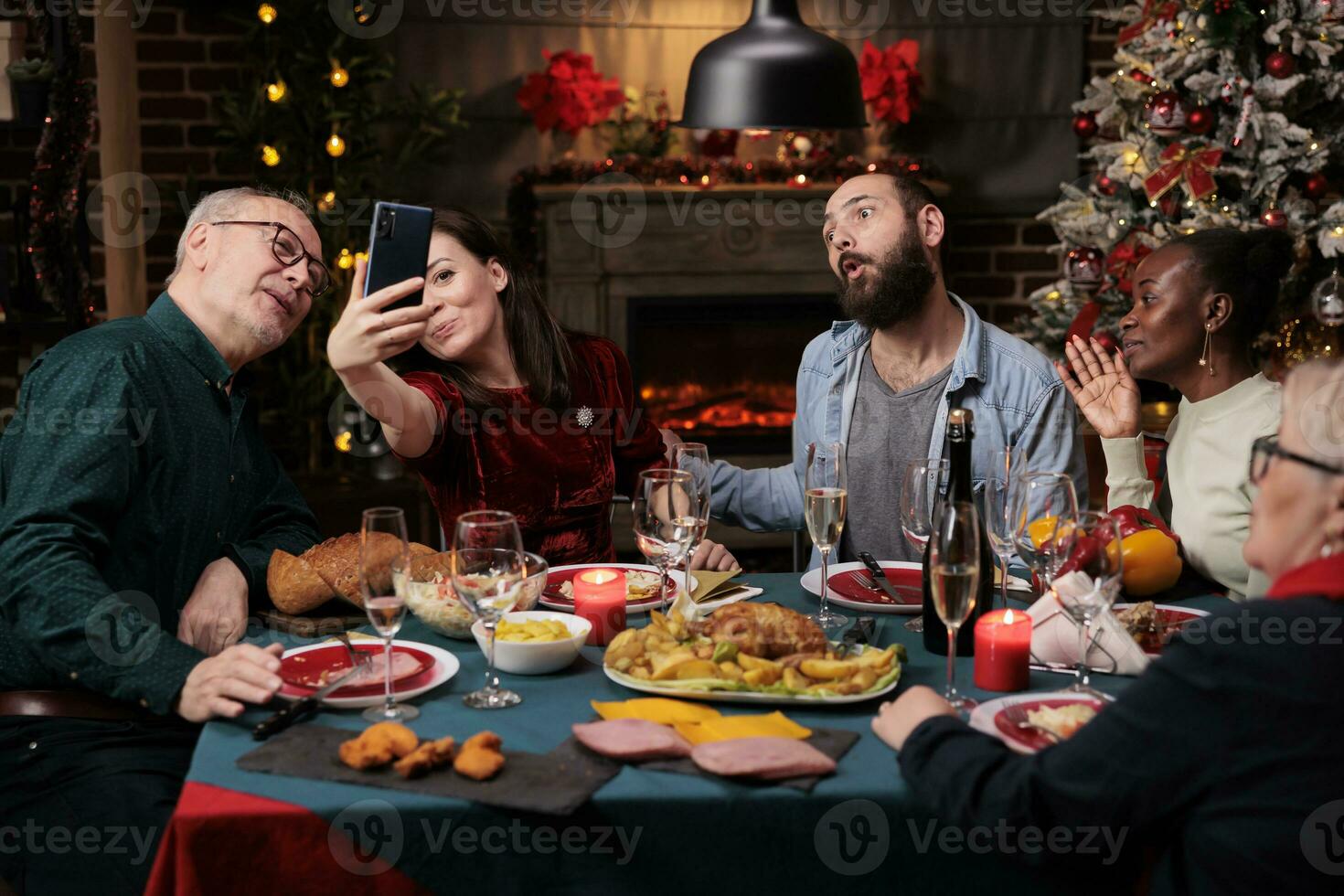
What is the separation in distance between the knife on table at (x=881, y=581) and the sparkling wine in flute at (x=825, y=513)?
157 mm

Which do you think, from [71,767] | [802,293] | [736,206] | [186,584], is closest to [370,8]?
[736,206]

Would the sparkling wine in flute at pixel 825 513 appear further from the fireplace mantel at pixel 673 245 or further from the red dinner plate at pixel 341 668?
the fireplace mantel at pixel 673 245

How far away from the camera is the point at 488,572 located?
145 cm

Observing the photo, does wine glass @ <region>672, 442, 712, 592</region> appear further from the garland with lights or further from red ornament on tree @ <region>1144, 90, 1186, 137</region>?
red ornament on tree @ <region>1144, 90, 1186, 137</region>

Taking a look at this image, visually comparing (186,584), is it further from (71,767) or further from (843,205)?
(843,205)

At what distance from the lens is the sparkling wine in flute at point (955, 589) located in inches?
56.4

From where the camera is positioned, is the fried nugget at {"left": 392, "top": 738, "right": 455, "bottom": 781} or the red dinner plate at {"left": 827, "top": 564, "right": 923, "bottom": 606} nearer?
the fried nugget at {"left": 392, "top": 738, "right": 455, "bottom": 781}

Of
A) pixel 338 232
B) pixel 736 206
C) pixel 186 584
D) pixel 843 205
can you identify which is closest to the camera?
pixel 186 584

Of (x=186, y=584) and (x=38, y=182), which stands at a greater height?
(x=38, y=182)

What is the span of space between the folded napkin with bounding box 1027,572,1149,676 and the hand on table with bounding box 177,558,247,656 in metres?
1.12

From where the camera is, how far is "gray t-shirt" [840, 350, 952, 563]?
2.52 m

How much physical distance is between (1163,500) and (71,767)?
197cm

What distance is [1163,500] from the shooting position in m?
2.44

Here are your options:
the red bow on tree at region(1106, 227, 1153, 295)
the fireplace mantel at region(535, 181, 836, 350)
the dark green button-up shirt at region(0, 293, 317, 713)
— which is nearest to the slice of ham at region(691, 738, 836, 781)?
the dark green button-up shirt at region(0, 293, 317, 713)
